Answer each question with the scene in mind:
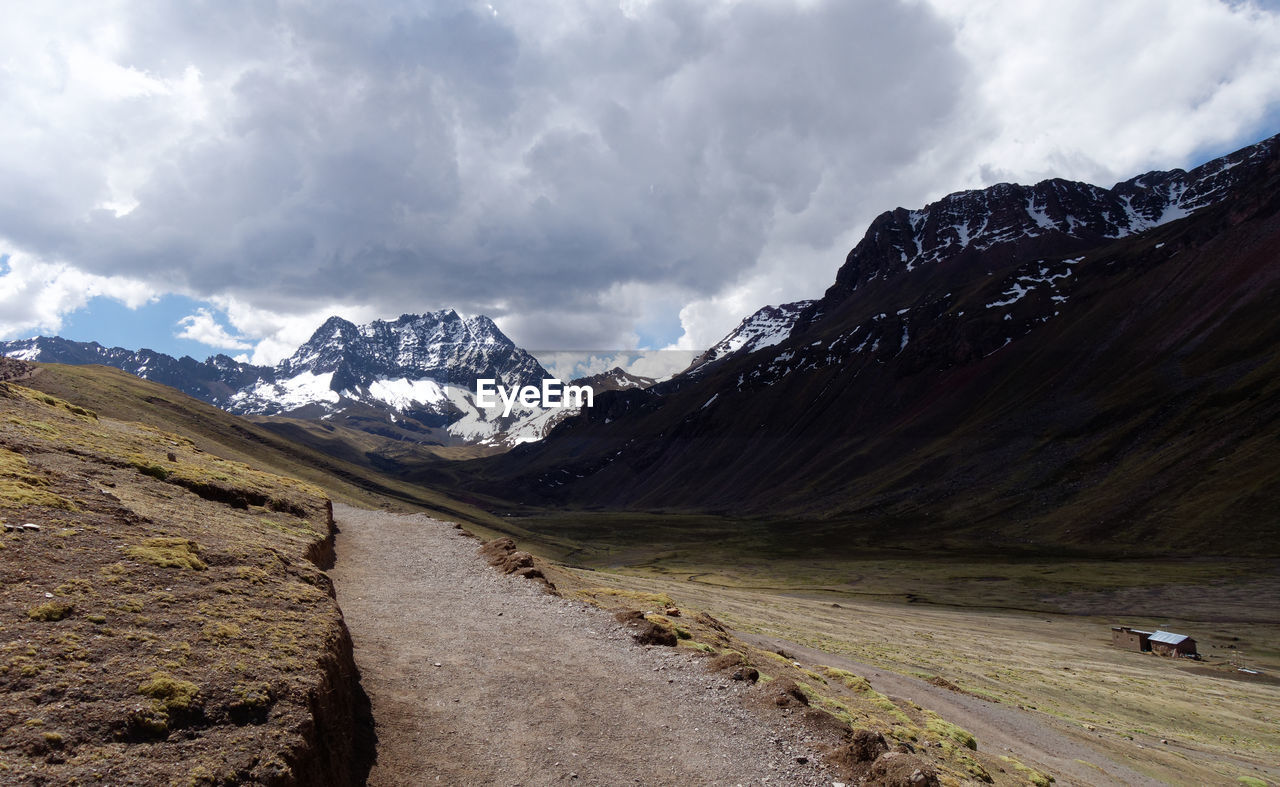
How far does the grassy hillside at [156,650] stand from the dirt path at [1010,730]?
24122mm

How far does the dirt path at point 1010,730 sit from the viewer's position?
25.0m

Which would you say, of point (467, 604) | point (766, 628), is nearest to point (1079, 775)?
point (766, 628)

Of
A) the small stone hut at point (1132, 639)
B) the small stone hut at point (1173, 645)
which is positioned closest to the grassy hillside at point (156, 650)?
the small stone hut at point (1173, 645)

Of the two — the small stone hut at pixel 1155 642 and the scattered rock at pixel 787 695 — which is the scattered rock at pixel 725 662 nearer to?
the scattered rock at pixel 787 695

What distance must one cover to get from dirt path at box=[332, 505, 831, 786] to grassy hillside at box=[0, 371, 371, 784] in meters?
1.64

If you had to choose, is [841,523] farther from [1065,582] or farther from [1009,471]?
[1065,582]

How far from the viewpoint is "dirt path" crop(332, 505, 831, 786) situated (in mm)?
13422

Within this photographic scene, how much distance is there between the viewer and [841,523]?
504ft

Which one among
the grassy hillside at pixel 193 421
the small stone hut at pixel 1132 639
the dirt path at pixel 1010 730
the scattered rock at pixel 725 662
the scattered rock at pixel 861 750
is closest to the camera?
the scattered rock at pixel 861 750

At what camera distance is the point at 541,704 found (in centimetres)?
1614

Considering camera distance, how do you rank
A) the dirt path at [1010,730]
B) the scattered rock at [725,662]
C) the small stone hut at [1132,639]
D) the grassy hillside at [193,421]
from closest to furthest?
the scattered rock at [725,662] < the dirt path at [1010,730] < the small stone hut at [1132,639] < the grassy hillside at [193,421]

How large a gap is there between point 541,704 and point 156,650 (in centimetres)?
861

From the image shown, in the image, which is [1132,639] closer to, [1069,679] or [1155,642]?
[1155,642]

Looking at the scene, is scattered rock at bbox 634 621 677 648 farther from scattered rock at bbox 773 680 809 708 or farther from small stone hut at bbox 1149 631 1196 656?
small stone hut at bbox 1149 631 1196 656
